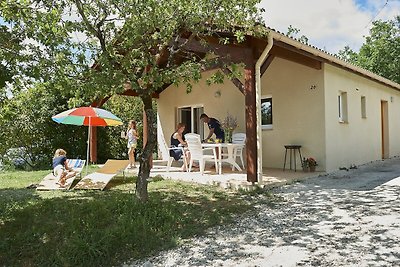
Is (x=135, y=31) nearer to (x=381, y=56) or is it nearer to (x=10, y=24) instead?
(x=10, y=24)

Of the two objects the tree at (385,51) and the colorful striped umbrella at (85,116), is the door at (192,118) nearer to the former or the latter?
the colorful striped umbrella at (85,116)

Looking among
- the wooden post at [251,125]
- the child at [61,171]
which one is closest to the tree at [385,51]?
the wooden post at [251,125]

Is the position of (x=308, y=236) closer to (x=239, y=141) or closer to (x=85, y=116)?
(x=239, y=141)

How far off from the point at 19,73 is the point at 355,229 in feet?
16.3

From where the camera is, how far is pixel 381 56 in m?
21.5

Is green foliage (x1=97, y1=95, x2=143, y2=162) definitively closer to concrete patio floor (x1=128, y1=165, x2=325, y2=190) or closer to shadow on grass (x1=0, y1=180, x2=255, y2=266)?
concrete patio floor (x1=128, y1=165, x2=325, y2=190)

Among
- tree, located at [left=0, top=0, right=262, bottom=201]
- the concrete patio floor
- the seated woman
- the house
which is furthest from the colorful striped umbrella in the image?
the house

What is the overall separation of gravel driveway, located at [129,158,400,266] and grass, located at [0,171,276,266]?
→ 0.38 m

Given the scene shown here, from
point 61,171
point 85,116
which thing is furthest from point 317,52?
point 61,171

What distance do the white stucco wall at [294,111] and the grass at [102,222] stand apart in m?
3.65

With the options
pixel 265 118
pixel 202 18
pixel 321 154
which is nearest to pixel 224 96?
pixel 265 118

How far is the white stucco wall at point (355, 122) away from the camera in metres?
9.31

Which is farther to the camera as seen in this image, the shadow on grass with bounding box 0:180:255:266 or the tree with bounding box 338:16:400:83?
the tree with bounding box 338:16:400:83

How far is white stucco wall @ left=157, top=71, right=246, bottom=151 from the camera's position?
35.6ft
